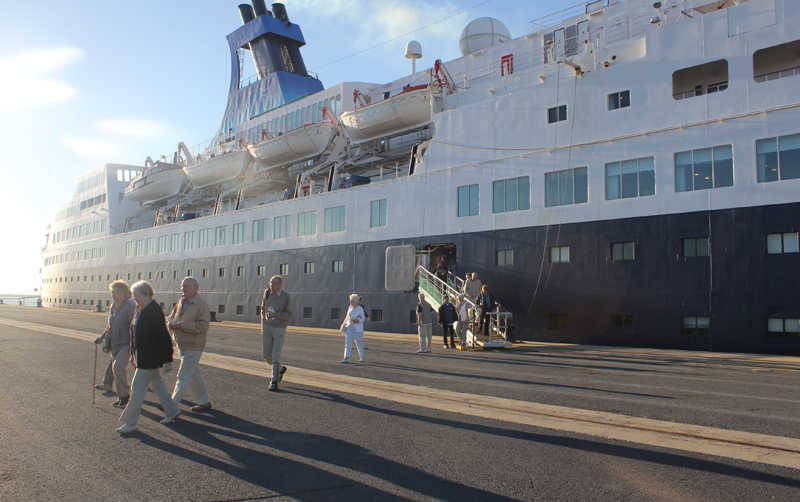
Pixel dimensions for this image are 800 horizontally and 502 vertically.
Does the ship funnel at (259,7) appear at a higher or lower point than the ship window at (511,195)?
higher

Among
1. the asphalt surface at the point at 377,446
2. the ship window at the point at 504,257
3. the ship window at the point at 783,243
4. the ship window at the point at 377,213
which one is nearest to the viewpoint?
the asphalt surface at the point at 377,446

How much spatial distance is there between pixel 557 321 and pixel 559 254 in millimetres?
2322

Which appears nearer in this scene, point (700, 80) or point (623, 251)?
point (623, 251)

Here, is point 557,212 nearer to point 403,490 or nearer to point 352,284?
point 352,284

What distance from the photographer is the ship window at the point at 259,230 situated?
106 ft

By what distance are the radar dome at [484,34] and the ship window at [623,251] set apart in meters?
13.3

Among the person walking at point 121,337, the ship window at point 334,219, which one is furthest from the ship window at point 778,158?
the ship window at point 334,219

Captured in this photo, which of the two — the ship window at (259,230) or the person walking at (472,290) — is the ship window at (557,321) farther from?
the ship window at (259,230)

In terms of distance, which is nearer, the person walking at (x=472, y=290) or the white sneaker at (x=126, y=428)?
the white sneaker at (x=126, y=428)

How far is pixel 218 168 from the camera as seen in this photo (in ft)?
122

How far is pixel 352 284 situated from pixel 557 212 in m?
10.8

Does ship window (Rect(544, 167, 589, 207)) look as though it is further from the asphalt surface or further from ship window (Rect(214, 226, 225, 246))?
ship window (Rect(214, 226, 225, 246))

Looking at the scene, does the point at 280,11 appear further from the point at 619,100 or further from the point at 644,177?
the point at 644,177

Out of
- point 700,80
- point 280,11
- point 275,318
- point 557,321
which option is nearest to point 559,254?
point 557,321
